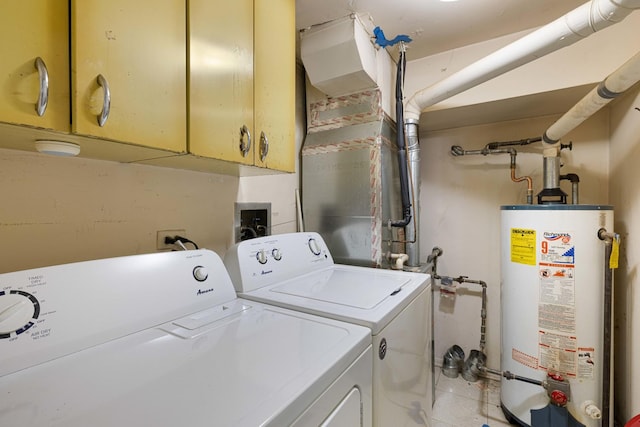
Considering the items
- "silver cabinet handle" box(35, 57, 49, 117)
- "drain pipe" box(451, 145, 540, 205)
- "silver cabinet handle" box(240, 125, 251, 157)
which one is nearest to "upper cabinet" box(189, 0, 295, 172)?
"silver cabinet handle" box(240, 125, 251, 157)

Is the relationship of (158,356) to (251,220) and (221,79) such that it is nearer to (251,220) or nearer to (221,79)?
(221,79)

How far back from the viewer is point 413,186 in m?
1.96

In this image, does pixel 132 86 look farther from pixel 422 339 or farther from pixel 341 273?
pixel 422 339

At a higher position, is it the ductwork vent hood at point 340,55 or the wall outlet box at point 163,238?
the ductwork vent hood at point 340,55

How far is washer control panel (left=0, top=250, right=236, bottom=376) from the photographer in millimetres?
600

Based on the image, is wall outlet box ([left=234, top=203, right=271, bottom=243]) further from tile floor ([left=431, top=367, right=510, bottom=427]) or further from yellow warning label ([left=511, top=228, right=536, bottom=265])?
tile floor ([left=431, top=367, right=510, bottom=427])

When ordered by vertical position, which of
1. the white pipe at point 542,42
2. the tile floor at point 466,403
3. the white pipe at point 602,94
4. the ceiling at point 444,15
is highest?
the ceiling at point 444,15

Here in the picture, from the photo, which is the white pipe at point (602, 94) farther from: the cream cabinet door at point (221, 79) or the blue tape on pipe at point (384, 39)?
the cream cabinet door at point (221, 79)

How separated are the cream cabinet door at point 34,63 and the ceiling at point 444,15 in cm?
120

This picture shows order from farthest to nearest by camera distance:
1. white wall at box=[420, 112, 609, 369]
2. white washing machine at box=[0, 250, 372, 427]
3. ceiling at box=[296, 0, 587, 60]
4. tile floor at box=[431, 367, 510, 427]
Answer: white wall at box=[420, 112, 609, 369] → tile floor at box=[431, 367, 510, 427] → ceiling at box=[296, 0, 587, 60] → white washing machine at box=[0, 250, 372, 427]

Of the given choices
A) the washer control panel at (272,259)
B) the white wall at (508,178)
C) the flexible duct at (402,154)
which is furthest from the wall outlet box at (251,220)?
the white wall at (508,178)

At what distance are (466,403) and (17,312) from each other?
2.43 m

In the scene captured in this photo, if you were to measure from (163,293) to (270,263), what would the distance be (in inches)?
18.2

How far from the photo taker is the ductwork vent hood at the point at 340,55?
1.55m
